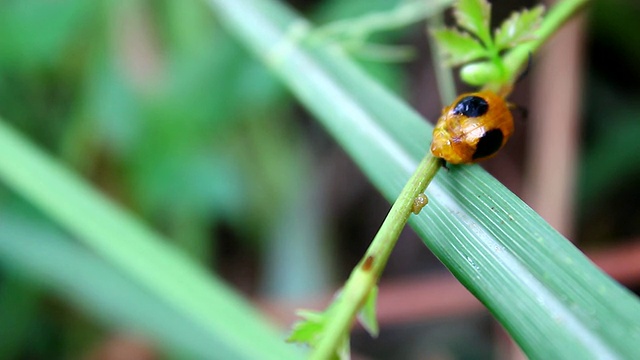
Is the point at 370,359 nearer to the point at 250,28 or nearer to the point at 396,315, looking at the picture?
the point at 396,315

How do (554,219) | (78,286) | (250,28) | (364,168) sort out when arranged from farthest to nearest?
(78,286) → (554,219) → (250,28) → (364,168)

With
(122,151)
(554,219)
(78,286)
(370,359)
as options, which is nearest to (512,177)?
→ (554,219)

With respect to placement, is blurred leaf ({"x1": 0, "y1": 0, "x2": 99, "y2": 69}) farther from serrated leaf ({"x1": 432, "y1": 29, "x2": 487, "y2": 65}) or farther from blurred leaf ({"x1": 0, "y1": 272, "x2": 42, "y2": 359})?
serrated leaf ({"x1": 432, "y1": 29, "x2": 487, "y2": 65})

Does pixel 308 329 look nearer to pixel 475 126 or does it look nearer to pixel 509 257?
pixel 509 257

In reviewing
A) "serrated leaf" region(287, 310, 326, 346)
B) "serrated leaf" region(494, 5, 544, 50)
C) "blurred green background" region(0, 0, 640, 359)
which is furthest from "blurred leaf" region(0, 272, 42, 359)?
"serrated leaf" region(494, 5, 544, 50)

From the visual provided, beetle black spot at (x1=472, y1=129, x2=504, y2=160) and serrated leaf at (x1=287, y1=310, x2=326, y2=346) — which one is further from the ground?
serrated leaf at (x1=287, y1=310, x2=326, y2=346)

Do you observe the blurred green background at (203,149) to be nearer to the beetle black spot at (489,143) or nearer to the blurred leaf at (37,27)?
the blurred leaf at (37,27)
